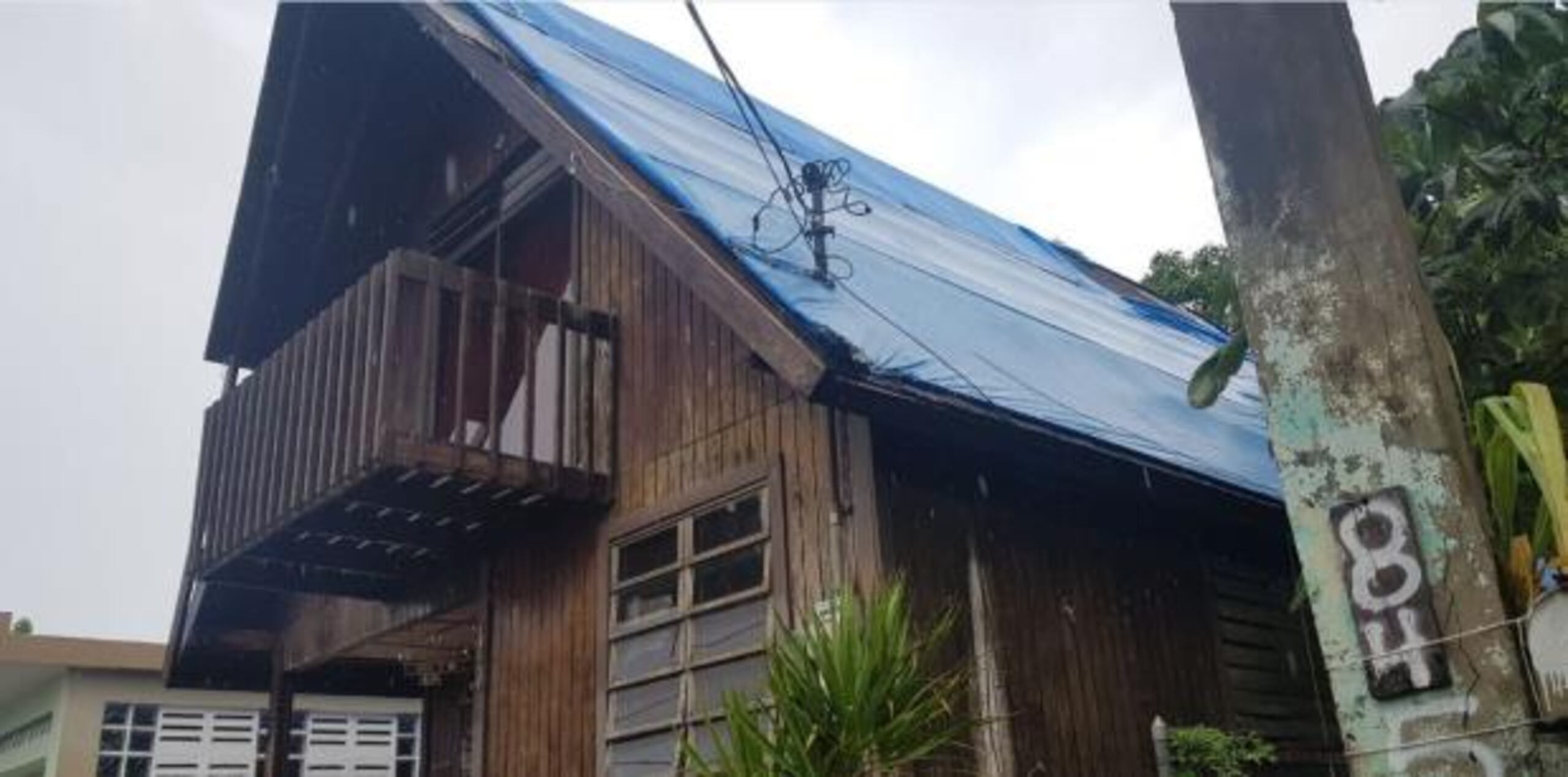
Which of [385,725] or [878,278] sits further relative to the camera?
[385,725]

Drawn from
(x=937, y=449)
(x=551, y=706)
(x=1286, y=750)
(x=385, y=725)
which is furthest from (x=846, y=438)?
(x=385, y=725)

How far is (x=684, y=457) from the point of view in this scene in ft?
21.3

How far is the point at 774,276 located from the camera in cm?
549

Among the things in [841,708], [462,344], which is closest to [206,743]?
[462,344]

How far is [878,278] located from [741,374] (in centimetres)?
91

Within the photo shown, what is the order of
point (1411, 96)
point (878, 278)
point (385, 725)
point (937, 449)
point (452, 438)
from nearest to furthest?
point (1411, 96) → point (937, 449) → point (878, 278) → point (452, 438) → point (385, 725)

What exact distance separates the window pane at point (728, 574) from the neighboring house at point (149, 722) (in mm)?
9869

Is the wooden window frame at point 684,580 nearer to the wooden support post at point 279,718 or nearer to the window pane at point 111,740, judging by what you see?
the wooden support post at point 279,718

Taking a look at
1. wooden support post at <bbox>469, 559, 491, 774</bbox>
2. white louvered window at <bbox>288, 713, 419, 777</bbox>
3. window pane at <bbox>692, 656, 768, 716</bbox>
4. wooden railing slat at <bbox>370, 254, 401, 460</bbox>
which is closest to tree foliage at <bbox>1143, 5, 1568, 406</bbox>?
window pane at <bbox>692, 656, 768, 716</bbox>

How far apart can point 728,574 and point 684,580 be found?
27 centimetres

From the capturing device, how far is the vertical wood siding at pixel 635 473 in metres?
5.77

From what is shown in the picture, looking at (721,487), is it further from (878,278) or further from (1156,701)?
(1156,701)

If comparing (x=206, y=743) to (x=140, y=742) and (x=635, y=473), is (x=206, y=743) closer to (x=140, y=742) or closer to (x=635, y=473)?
(x=140, y=742)

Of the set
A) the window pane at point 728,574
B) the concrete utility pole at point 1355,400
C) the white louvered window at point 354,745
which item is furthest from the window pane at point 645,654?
the white louvered window at point 354,745
